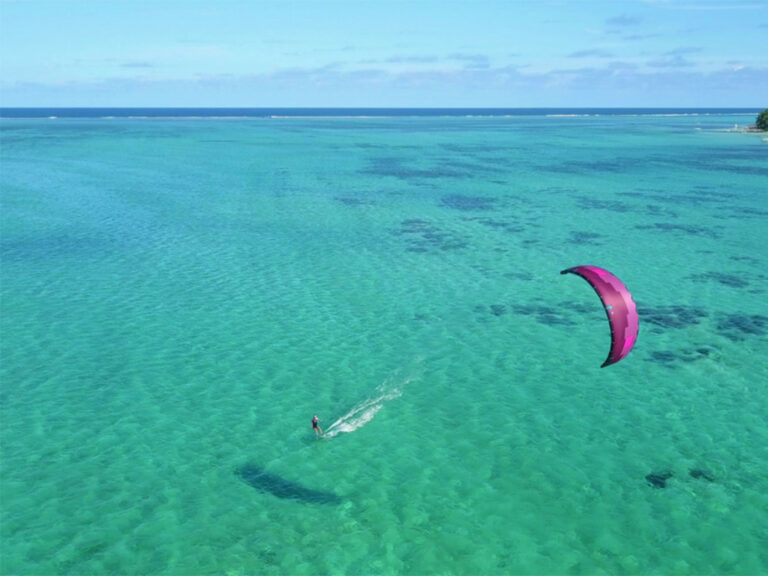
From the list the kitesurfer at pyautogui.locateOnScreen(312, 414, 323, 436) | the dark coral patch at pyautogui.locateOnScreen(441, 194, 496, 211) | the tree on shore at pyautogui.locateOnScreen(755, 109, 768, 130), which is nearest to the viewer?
the kitesurfer at pyautogui.locateOnScreen(312, 414, 323, 436)

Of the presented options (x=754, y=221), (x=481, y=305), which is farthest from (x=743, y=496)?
(x=754, y=221)

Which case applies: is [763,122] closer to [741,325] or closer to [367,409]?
[741,325]

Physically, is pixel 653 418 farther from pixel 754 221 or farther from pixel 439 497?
pixel 754 221

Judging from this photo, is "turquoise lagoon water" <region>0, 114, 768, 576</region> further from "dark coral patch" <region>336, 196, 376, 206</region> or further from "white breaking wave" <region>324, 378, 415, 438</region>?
"dark coral patch" <region>336, 196, 376, 206</region>

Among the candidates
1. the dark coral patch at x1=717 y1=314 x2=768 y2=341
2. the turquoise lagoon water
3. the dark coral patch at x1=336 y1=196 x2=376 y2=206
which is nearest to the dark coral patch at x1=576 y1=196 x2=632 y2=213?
the turquoise lagoon water

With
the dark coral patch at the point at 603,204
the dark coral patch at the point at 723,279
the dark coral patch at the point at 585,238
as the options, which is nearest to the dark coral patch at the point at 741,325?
the dark coral patch at the point at 723,279
